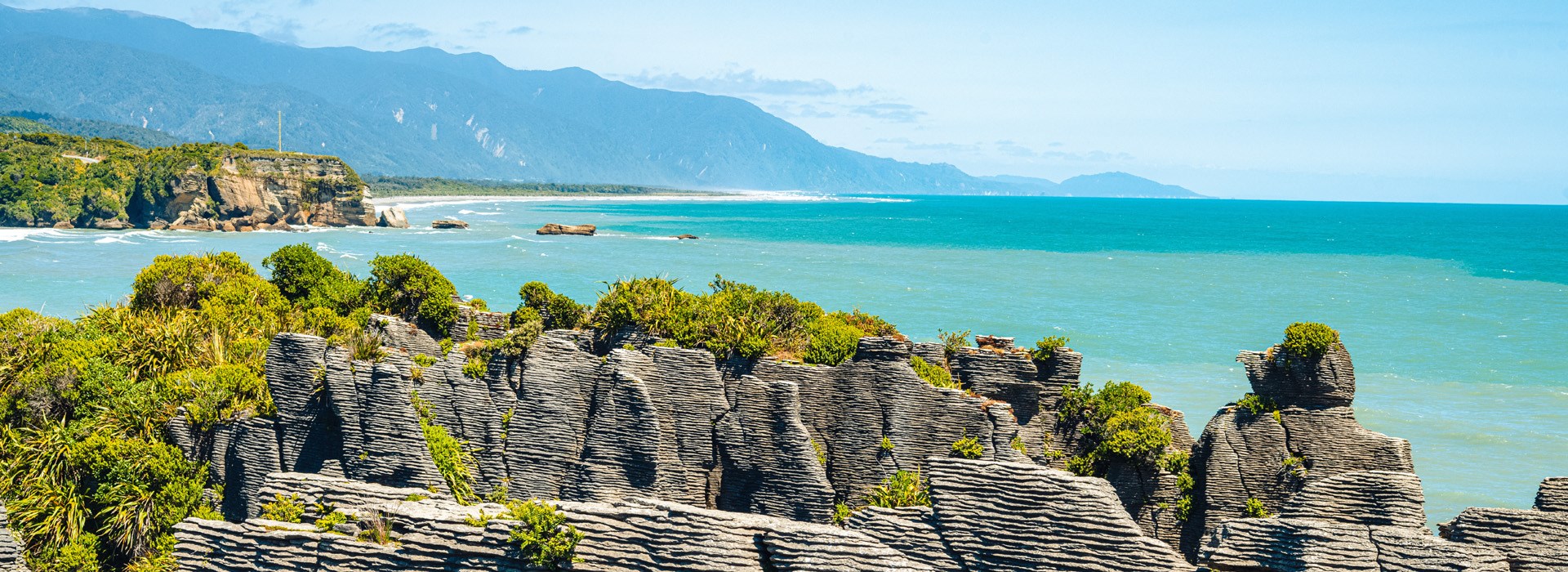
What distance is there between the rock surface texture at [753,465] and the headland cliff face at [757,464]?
33 mm

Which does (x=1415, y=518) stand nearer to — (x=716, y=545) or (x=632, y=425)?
(x=716, y=545)

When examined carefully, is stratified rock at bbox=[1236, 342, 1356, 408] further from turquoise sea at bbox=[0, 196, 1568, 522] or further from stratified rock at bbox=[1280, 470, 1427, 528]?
turquoise sea at bbox=[0, 196, 1568, 522]

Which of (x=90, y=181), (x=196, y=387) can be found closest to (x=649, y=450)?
(x=196, y=387)

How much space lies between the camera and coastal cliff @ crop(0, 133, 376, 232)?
97.8 metres

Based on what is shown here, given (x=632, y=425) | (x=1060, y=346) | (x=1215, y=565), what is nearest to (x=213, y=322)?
(x=632, y=425)

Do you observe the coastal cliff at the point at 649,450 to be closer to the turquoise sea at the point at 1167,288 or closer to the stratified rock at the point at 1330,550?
the stratified rock at the point at 1330,550

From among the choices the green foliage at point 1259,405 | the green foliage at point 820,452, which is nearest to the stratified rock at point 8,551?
the green foliage at point 820,452

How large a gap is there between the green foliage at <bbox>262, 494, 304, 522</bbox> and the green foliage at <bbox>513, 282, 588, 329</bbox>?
504cm

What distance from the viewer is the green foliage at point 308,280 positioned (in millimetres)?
23031

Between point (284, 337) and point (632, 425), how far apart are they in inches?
267

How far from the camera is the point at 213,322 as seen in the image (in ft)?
69.2

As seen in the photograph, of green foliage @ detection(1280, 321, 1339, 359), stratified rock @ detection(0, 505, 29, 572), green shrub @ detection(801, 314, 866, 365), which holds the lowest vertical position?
stratified rock @ detection(0, 505, 29, 572)

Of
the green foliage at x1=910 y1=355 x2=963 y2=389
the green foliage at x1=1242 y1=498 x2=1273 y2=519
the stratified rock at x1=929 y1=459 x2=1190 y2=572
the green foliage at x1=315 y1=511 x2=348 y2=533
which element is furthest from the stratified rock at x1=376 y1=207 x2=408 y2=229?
the green foliage at x1=1242 y1=498 x2=1273 y2=519

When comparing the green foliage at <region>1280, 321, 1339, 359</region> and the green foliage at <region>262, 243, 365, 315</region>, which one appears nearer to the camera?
the green foliage at <region>1280, 321, 1339, 359</region>
